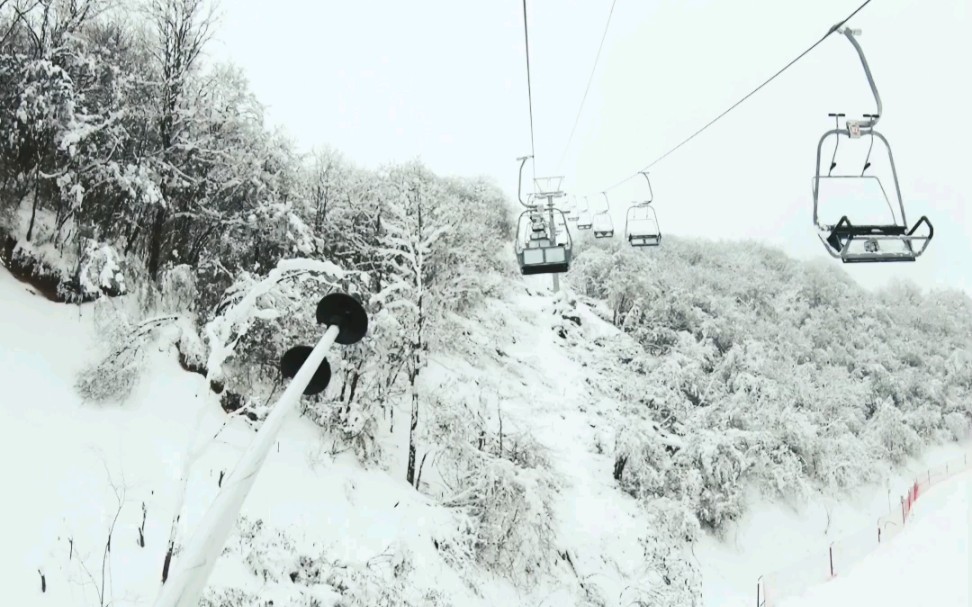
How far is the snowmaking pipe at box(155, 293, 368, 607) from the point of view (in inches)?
71.1

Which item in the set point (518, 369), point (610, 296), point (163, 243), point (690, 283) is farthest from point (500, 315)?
point (690, 283)

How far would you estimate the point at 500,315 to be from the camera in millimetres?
24812

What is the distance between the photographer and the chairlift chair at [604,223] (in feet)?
48.8

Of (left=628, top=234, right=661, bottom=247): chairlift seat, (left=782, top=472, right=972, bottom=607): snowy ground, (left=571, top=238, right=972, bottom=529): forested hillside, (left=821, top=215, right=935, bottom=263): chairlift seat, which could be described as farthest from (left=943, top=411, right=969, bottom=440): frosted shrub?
(left=821, top=215, right=935, bottom=263): chairlift seat

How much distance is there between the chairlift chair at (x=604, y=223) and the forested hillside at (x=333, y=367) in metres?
4.80

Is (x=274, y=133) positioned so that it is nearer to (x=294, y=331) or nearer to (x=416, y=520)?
(x=294, y=331)

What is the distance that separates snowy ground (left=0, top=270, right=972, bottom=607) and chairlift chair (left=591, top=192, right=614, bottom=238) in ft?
21.1

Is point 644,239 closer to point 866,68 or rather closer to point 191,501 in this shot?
point 866,68

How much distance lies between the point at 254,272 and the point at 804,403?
3206cm

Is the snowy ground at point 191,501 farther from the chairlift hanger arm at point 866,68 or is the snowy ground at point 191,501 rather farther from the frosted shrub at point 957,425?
the frosted shrub at point 957,425

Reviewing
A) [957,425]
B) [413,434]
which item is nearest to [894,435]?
[957,425]

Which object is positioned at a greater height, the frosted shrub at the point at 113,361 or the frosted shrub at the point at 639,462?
the frosted shrub at the point at 113,361

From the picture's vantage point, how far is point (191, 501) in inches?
373

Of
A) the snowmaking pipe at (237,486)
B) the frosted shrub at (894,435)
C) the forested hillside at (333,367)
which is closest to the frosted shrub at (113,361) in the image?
the forested hillside at (333,367)
